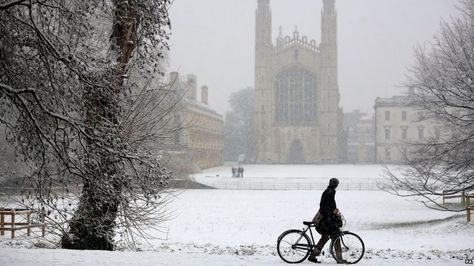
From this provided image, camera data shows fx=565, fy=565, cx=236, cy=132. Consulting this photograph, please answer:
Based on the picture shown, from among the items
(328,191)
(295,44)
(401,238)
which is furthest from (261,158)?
(328,191)

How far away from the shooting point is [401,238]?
15.6m

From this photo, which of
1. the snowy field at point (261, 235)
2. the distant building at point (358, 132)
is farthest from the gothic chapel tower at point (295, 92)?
the snowy field at point (261, 235)

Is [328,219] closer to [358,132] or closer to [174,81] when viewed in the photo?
[174,81]

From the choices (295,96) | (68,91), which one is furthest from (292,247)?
(295,96)

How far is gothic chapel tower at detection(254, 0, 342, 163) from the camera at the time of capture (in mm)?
76625

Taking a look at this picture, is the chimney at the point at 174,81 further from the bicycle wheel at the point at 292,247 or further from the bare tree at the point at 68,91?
the bicycle wheel at the point at 292,247

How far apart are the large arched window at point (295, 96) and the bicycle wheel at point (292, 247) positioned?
68772 millimetres

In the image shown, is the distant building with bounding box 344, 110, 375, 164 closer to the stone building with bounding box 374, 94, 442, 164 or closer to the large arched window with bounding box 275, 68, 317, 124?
the stone building with bounding box 374, 94, 442, 164

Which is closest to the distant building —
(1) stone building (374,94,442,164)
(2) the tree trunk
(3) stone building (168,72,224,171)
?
(1) stone building (374,94,442,164)

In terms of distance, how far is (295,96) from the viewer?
79000 millimetres

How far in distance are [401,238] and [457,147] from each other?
9.55 feet

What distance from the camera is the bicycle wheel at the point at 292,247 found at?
9.02 m

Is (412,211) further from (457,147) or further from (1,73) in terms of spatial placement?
(1,73)

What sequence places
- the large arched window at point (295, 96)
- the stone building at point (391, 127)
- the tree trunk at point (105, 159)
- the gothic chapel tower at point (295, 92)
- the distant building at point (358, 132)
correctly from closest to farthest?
the tree trunk at point (105, 159) → the gothic chapel tower at point (295, 92) → the large arched window at point (295, 96) → the stone building at point (391, 127) → the distant building at point (358, 132)
